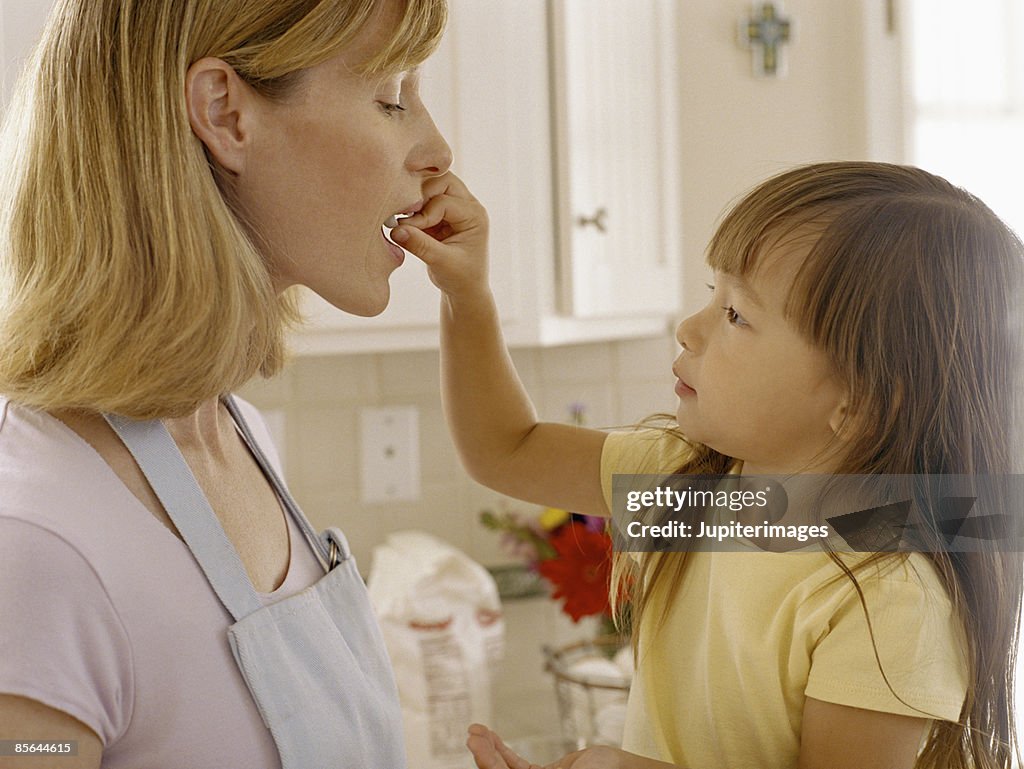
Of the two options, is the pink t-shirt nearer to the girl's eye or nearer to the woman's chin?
the woman's chin

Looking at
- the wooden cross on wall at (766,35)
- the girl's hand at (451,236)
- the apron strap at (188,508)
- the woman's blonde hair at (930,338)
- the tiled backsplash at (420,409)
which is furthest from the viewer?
the wooden cross on wall at (766,35)

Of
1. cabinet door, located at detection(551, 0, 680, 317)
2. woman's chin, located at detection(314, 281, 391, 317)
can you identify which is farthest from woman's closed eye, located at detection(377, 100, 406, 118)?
cabinet door, located at detection(551, 0, 680, 317)

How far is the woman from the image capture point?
2.00ft

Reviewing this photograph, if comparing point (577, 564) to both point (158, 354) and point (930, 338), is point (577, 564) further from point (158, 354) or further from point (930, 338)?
point (158, 354)

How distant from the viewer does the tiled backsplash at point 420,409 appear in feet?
6.16

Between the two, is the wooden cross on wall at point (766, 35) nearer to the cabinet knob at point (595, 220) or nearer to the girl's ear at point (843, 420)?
the cabinet knob at point (595, 220)

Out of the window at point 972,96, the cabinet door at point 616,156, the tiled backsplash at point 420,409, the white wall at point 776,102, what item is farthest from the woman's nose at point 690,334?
the window at point 972,96

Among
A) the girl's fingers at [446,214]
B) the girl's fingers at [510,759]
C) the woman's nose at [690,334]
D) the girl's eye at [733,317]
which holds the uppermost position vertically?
the girl's fingers at [446,214]

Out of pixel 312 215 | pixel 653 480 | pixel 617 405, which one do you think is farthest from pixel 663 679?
pixel 617 405

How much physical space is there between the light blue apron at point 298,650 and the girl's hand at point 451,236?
26 centimetres

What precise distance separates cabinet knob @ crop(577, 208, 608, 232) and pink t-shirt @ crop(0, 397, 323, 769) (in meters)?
1.01

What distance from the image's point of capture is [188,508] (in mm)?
698

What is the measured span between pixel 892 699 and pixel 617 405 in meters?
1.36

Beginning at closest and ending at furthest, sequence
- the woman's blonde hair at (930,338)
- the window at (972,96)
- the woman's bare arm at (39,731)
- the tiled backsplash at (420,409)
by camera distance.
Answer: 1. the woman's bare arm at (39,731)
2. the woman's blonde hair at (930,338)
3. the tiled backsplash at (420,409)
4. the window at (972,96)
